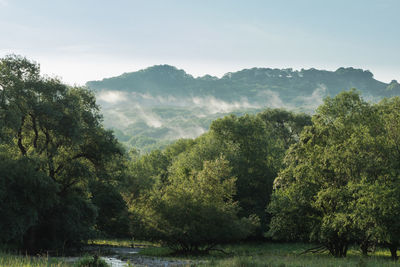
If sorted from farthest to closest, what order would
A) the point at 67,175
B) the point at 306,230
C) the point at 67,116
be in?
the point at 67,175
the point at 67,116
the point at 306,230

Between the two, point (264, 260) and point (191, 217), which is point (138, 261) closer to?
point (191, 217)

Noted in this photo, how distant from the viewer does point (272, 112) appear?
90.9 metres

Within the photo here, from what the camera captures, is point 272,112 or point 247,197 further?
point 272,112

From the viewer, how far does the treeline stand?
32562 millimetres

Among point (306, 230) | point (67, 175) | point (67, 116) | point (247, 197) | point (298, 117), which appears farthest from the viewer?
point (298, 117)

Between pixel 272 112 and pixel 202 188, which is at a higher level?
pixel 272 112

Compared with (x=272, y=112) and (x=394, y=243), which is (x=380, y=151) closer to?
(x=394, y=243)

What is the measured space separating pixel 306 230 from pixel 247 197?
25762 millimetres

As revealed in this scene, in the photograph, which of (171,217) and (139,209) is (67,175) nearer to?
(139,209)

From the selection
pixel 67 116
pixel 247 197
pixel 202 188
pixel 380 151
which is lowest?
pixel 247 197

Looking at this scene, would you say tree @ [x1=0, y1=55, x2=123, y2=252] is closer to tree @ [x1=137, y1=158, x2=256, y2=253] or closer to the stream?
the stream

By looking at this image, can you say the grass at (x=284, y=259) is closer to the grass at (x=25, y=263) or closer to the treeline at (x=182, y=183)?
the treeline at (x=182, y=183)

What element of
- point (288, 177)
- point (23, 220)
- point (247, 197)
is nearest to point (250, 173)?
point (247, 197)

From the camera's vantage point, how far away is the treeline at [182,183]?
32562 millimetres
